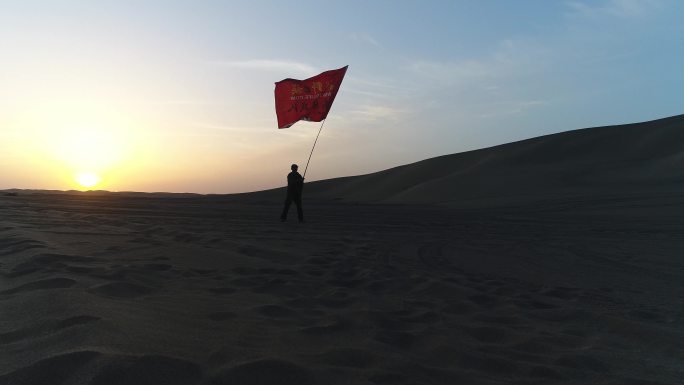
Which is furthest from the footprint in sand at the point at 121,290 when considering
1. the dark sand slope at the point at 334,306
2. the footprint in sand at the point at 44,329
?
the footprint in sand at the point at 44,329

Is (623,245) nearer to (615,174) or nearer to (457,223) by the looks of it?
(457,223)

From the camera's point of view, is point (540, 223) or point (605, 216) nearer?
point (540, 223)

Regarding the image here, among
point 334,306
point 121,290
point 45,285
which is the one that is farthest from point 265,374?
point 45,285

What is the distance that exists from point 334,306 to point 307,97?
35.7 feet

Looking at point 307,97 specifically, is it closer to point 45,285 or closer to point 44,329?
point 45,285

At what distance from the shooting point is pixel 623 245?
10.1 m

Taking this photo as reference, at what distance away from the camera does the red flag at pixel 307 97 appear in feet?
47.5

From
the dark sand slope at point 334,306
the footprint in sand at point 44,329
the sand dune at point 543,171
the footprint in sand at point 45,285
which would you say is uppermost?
the sand dune at point 543,171

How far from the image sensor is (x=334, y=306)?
4.82 m

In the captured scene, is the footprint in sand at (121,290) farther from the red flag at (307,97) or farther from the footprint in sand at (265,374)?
the red flag at (307,97)

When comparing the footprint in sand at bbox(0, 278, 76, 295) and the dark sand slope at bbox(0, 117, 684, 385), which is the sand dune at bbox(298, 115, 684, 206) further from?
the footprint in sand at bbox(0, 278, 76, 295)

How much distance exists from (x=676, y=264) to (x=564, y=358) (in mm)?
5685

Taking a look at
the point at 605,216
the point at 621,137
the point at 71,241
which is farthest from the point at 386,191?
the point at 71,241

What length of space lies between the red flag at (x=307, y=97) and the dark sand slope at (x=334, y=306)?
174 inches
